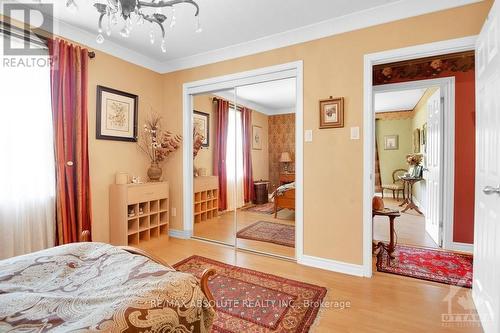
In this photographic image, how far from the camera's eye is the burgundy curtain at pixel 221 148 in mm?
3617

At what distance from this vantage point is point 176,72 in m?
3.79

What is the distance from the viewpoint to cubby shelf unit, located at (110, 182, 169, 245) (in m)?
3.06

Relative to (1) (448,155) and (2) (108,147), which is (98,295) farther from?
(1) (448,155)

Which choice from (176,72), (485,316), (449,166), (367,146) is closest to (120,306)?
(485,316)

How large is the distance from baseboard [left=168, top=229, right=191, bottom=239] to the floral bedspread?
7.96ft

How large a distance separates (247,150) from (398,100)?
15.3ft

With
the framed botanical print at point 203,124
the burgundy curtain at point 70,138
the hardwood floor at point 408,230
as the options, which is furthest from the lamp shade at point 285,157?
the burgundy curtain at point 70,138

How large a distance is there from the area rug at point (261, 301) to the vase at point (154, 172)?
1.52 m

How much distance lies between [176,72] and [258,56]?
143cm
